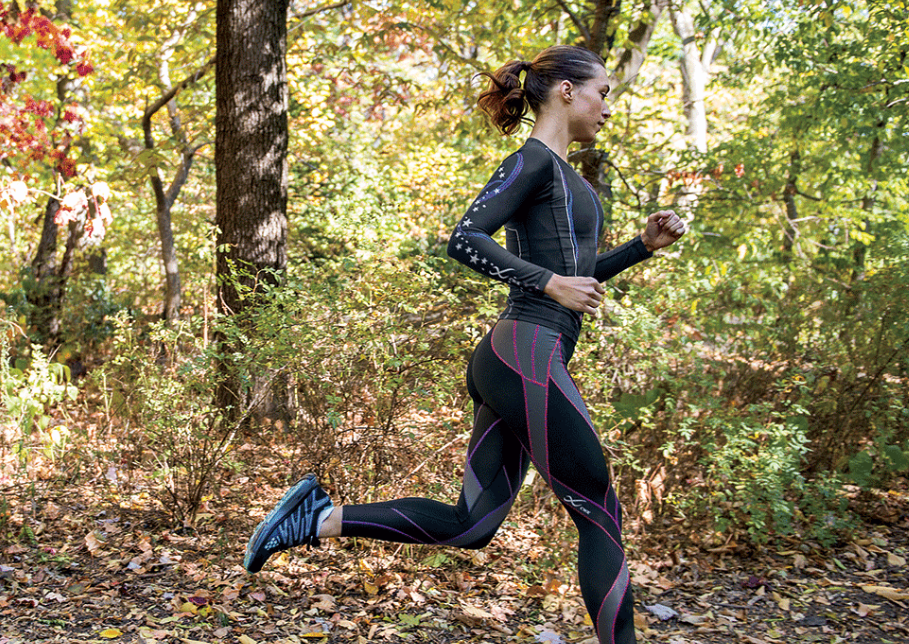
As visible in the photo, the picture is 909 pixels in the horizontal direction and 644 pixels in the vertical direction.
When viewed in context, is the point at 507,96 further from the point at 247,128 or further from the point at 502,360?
the point at 247,128

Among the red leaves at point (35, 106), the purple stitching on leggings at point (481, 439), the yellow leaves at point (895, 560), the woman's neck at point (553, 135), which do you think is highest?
the red leaves at point (35, 106)

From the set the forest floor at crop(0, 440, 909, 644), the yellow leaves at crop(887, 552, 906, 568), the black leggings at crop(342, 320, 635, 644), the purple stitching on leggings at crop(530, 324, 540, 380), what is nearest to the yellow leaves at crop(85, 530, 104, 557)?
the forest floor at crop(0, 440, 909, 644)

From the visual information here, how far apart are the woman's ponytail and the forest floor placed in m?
2.24

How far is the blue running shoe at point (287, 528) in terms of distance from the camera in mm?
2523

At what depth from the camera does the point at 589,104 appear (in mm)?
2523

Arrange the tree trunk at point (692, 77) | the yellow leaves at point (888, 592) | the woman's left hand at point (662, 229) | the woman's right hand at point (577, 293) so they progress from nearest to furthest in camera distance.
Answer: the woman's right hand at point (577, 293), the woman's left hand at point (662, 229), the yellow leaves at point (888, 592), the tree trunk at point (692, 77)

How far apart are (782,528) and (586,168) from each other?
8.65 feet

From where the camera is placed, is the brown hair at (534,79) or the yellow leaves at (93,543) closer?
the brown hair at (534,79)

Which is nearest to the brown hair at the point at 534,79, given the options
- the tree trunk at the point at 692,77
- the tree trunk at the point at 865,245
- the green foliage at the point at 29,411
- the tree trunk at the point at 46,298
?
the green foliage at the point at 29,411

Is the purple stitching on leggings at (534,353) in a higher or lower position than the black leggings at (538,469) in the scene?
higher

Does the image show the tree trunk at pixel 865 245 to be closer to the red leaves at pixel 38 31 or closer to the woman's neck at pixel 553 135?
the woman's neck at pixel 553 135

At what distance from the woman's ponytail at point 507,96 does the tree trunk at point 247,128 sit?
10.2 ft

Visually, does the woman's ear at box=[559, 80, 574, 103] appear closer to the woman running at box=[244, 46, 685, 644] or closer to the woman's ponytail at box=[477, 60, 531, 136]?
the woman running at box=[244, 46, 685, 644]

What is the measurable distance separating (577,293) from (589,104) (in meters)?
0.70
